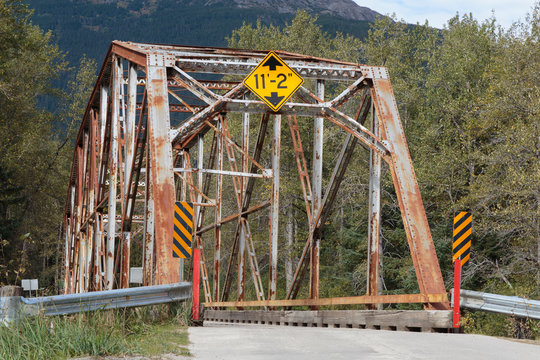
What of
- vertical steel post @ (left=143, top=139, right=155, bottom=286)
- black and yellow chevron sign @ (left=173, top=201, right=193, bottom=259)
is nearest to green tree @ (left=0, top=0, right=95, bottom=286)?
vertical steel post @ (left=143, top=139, right=155, bottom=286)

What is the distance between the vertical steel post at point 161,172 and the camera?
10656 mm

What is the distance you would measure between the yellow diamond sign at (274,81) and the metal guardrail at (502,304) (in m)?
5.40

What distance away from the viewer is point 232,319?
1991 centimetres

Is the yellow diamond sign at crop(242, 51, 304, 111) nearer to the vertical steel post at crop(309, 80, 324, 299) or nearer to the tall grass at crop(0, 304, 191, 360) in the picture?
the vertical steel post at crop(309, 80, 324, 299)

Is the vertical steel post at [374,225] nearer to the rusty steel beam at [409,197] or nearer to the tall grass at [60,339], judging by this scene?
the rusty steel beam at [409,197]

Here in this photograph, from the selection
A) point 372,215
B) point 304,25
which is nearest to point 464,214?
point 372,215

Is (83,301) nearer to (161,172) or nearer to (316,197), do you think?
(161,172)

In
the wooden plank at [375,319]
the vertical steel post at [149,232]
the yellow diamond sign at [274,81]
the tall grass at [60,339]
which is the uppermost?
the yellow diamond sign at [274,81]

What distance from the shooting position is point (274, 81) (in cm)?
1374

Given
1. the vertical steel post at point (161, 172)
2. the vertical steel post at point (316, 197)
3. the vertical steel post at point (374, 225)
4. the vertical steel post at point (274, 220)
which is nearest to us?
the vertical steel post at point (161, 172)

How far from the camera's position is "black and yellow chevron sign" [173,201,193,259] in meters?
10.8

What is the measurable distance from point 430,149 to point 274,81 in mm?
18468

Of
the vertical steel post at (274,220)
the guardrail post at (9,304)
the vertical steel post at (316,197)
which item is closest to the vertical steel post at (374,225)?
the vertical steel post at (316,197)

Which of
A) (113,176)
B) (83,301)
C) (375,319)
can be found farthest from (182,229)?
(113,176)
